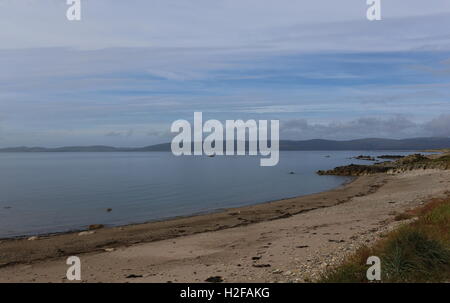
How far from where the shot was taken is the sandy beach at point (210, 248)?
11977 millimetres

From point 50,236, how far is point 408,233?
18.6 m

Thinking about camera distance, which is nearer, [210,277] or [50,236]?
[210,277]

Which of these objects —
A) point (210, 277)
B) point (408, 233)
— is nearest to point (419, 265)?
point (408, 233)

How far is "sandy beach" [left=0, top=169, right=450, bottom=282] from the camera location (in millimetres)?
11977

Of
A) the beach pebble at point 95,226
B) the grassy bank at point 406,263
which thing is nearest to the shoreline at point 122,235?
the beach pebble at point 95,226

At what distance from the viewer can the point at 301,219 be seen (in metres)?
23.0

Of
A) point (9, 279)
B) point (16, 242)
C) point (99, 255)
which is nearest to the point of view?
point (9, 279)

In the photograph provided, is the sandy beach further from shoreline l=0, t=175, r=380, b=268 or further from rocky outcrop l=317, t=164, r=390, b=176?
rocky outcrop l=317, t=164, r=390, b=176

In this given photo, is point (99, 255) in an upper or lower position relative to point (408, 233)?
lower

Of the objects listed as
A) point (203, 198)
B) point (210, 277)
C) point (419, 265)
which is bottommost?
point (203, 198)

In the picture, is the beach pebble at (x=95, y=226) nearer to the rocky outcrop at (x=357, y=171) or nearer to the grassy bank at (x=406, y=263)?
the grassy bank at (x=406, y=263)
